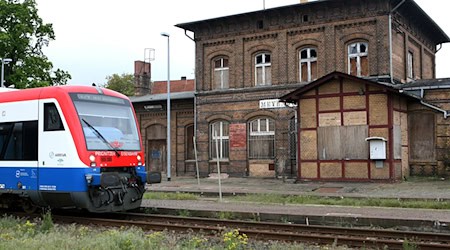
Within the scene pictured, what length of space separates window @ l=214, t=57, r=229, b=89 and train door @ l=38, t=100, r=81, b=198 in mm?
17419

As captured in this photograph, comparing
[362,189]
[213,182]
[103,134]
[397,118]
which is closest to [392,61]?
[397,118]

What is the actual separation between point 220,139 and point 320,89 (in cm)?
813

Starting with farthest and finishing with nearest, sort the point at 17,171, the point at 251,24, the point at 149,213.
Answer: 1. the point at 251,24
2. the point at 149,213
3. the point at 17,171

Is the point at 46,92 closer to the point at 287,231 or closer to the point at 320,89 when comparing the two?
the point at 287,231

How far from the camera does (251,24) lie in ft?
93.1

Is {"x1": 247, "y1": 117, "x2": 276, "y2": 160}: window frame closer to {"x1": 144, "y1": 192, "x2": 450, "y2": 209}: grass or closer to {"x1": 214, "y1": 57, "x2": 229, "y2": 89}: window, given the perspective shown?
{"x1": 214, "y1": 57, "x2": 229, "y2": 89}: window

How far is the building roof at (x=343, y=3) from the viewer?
25844mm

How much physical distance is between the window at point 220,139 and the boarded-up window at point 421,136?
971cm

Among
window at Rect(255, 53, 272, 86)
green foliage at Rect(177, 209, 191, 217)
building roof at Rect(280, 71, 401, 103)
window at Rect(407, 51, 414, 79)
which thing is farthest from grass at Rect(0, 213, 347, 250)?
window at Rect(407, 51, 414, 79)

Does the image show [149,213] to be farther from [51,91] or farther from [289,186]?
[289,186]

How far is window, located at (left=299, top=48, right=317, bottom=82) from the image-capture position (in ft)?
87.1

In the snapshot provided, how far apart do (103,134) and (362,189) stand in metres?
11.6

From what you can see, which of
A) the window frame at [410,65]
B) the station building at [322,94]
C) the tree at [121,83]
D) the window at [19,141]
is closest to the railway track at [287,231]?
the window at [19,141]

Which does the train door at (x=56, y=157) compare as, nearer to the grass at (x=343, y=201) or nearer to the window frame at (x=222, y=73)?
the grass at (x=343, y=201)
